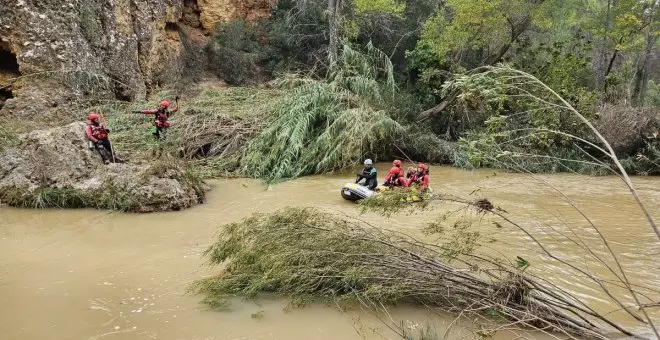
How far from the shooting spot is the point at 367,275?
16.1 feet

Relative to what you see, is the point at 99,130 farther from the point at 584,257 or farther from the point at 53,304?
the point at 584,257

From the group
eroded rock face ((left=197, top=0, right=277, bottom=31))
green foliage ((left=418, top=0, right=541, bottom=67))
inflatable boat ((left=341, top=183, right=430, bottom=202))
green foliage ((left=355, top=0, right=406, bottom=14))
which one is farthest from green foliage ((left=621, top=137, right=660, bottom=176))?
eroded rock face ((left=197, top=0, right=277, bottom=31))

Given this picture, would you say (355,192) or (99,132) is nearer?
(355,192)

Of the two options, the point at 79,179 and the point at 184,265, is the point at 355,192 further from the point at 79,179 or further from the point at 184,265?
the point at 79,179

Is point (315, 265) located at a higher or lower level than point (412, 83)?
lower

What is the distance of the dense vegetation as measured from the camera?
13.8 m

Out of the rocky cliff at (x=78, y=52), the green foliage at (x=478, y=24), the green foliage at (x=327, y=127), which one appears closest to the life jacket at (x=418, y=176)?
the green foliage at (x=327, y=127)

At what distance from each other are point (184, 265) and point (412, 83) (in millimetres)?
16146

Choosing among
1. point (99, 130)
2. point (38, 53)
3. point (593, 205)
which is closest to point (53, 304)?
point (99, 130)

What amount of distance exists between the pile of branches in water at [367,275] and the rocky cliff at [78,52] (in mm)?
10631

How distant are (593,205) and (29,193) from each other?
1124 cm

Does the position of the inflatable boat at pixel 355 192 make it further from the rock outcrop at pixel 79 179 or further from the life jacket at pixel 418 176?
the rock outcrop at pixel 79 179

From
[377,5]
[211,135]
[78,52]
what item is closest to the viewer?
[78,52]

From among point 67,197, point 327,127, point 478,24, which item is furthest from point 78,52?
point 478,24
